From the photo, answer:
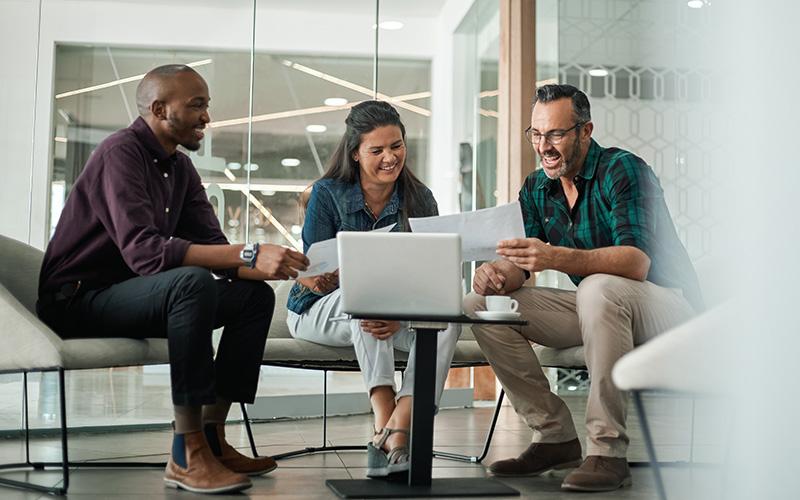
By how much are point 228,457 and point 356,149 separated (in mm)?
1033

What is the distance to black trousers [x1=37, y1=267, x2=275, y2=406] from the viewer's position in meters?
2.37

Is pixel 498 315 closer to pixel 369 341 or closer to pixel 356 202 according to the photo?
pixel 369 341

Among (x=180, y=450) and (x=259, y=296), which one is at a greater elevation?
(x=259, y=296)

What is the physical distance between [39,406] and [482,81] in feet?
10.1

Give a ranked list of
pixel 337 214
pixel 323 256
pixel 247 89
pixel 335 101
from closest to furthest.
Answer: pixel 323 256, pixel 337 214, pixel 247 89, pixel 335 101

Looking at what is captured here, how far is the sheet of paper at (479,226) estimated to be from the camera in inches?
94.3

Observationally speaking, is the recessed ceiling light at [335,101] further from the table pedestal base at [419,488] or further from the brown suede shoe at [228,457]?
the table pedestal base at [419,488]

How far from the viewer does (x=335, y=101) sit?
4.56 m

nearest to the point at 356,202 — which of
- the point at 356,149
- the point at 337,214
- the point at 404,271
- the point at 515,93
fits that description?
the point at 337,214

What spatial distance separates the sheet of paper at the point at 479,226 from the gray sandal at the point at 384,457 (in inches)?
20.0

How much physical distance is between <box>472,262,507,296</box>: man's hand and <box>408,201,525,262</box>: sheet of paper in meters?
0.26

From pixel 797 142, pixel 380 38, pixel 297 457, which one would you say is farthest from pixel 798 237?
pixel 380 38

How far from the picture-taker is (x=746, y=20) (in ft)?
4.31

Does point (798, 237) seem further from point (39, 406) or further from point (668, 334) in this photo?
point (39, 406)
